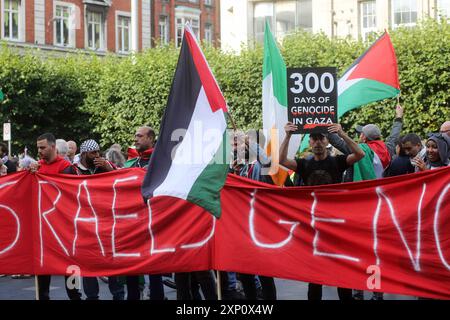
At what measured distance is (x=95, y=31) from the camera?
46.7 metres

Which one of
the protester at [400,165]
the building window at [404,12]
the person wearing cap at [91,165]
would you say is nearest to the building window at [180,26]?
the building window at [404,12]

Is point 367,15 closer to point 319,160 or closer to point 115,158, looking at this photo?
point 115,158

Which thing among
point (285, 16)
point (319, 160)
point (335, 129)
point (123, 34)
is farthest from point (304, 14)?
point (335, 129)

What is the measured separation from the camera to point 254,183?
25.9 feet

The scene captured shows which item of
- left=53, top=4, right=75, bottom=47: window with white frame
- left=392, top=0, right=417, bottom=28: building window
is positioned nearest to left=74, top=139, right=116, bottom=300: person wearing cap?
left=392, top=0, right=417, bottom=28: building window

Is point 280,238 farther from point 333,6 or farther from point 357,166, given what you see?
point 333,6

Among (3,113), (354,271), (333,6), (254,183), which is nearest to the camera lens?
(354,271)

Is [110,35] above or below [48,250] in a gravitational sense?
above

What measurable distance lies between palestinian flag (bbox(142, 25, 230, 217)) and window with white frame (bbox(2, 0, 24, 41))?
3618cm

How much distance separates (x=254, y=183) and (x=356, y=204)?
1084mm

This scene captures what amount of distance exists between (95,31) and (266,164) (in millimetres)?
38984

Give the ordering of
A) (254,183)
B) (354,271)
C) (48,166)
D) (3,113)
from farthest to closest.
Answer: (3,113) < (48,166) < (254,183) < (354,271)

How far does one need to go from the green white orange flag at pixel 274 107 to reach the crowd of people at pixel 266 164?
172 mm
